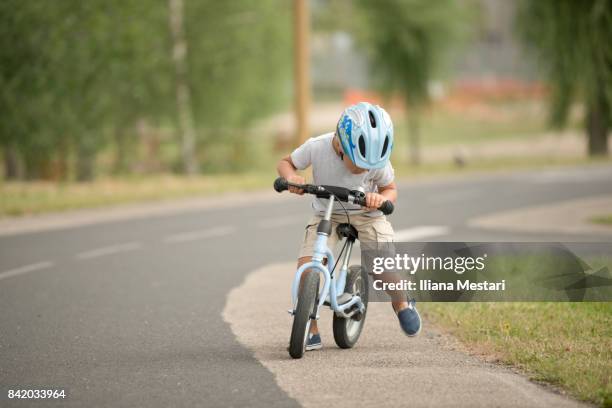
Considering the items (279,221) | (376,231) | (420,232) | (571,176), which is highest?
(376,231)

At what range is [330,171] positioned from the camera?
721cm

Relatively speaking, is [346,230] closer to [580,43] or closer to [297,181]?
[297,181]

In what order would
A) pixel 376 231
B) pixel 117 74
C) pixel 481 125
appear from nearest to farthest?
pixel 376 231, pixel 117 74, pixel 481 125

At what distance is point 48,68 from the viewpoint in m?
21.8

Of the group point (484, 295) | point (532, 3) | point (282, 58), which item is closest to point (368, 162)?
point (484, 295)

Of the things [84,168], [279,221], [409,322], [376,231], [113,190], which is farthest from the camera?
[84,168]

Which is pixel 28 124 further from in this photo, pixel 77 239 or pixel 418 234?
pixel 418 234

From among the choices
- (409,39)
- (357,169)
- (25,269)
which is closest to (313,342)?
(357,169)

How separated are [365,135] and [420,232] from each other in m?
9.05

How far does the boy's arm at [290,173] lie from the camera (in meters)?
7.06

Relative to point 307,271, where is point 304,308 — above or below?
below

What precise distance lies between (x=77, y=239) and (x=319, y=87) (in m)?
57.7

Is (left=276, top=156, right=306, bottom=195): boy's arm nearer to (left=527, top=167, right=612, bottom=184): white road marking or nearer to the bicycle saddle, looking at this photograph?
the bicycle saddle

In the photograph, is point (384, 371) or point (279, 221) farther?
point (279, 221)
